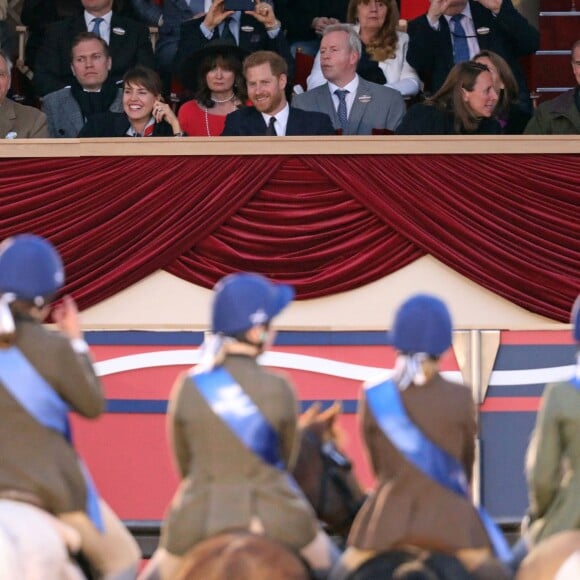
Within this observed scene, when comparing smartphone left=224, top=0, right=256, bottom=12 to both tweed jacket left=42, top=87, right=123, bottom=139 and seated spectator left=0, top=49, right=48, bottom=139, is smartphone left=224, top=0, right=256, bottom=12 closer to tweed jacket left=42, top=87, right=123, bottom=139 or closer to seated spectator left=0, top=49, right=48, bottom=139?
tweed jacket left=42, top=87, right=123, bottom=139

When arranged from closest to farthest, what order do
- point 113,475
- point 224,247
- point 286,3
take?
point 113,475 → point 224,247 → point 286,3

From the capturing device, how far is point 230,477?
7.82 meters

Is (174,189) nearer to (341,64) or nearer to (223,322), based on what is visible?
(341,64)

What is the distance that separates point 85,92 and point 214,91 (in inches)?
35.4

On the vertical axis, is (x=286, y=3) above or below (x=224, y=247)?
above

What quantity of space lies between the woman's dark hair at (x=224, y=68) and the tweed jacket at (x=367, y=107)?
48 cm

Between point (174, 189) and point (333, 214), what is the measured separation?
0.99 meters

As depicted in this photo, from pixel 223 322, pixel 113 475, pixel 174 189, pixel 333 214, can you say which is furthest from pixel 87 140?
pixel 223 322

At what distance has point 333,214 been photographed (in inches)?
475

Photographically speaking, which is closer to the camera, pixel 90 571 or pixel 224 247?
pixel 90 571

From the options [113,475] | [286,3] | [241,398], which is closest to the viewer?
[241,398]

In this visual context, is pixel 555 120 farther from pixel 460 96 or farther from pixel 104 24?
pixel 104 24

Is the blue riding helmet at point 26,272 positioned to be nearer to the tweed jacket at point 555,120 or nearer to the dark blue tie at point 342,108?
the dark blue tie at point 342,108

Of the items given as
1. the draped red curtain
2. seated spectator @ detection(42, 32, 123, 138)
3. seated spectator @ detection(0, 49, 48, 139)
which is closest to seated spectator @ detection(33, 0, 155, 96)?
seated spectator @ detection(42, 32, 123, 138)
